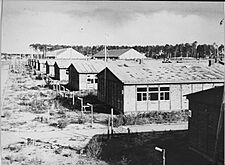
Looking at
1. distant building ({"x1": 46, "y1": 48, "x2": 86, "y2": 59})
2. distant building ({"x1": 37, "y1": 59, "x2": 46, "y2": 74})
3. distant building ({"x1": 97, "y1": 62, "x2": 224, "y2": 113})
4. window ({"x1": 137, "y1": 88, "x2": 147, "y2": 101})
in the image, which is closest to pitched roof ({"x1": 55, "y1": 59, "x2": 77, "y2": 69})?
distant building ({"x1": 37, "y1": 59, "x2": 46, "y2": 74})

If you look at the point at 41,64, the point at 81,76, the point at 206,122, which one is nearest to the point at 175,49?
the point at 206,122

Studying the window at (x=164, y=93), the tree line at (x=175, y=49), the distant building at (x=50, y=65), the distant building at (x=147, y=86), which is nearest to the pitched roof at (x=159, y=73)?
the distant building at (x=147, y=86)

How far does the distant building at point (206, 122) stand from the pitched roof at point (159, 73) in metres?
0.89

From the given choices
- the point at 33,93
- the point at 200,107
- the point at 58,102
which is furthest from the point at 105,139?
the point at 33,93

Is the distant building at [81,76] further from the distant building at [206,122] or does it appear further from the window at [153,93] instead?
the distant building at [206,122]

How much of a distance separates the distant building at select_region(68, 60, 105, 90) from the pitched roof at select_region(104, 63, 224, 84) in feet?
5.35

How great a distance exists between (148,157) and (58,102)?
234 centimetres

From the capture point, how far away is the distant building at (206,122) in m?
2.05

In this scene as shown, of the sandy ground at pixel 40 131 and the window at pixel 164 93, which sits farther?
the window at pixel 164 93

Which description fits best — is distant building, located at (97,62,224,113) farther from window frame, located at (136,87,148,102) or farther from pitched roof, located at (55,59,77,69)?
pitched roof, located at (55,59,77,69)

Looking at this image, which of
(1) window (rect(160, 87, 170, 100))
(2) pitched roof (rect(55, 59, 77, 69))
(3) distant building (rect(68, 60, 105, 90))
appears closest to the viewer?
(1) window (rect(160, 87, 170, 100))

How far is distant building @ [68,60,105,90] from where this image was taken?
623 centimetres

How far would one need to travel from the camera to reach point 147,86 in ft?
14.1

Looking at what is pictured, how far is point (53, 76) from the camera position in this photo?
845 centimetres
